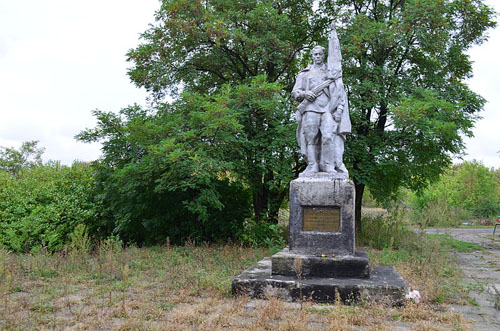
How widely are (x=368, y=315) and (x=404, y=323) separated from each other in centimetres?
37

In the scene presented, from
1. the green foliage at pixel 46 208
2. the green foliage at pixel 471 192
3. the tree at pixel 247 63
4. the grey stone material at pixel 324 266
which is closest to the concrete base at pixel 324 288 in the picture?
the grey stone material at pixel 324 266

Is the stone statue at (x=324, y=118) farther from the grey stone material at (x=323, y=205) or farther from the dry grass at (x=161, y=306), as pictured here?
the dry grass at (x=161, y=306)

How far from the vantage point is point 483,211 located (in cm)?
2342

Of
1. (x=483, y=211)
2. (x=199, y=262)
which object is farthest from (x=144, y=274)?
(x=483, y=211)

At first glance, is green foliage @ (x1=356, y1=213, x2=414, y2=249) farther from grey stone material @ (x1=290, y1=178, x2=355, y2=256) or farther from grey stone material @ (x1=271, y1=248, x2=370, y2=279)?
grey stone material @ (x1=271, y1=248, x2=370, y2=279)

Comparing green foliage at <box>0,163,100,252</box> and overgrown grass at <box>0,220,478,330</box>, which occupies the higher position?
green foliage at <box>0,163,100,252</box>

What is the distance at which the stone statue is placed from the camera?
6.38m

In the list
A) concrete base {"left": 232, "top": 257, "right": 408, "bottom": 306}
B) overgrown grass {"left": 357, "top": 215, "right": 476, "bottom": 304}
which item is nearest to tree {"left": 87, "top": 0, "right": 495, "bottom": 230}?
overgrown grass {"left": 357, "top": 215, "right": 476, "bottom": 304}

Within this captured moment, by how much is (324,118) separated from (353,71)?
16.8 ft

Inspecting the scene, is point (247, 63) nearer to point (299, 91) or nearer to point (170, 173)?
point (170, 173)

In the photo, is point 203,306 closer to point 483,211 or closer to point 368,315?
point 368,315

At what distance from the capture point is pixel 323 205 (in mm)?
5992

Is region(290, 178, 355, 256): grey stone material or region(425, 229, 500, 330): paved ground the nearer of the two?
region(425, 229, 500, 330): paved ground

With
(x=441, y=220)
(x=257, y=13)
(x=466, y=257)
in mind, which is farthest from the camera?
(x=257, y=13)
